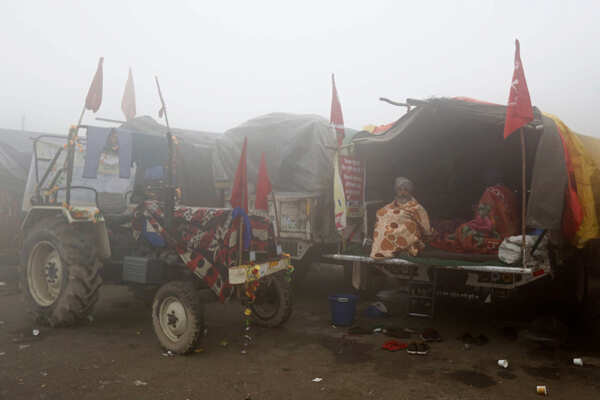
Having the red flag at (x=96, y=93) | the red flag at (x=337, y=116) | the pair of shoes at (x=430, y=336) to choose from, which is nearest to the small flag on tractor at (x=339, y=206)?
the red flag at (x=337, y=116)

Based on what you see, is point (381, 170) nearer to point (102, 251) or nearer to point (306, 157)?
point (306, 157)

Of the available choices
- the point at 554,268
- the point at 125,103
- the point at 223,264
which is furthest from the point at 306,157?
the point at 125,103

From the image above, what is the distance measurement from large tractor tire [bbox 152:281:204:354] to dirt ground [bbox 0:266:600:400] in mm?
178

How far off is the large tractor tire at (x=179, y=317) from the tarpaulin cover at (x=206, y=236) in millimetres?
279

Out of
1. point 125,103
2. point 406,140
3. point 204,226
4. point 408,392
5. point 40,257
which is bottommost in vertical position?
point 408,392

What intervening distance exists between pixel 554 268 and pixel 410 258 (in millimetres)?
2037

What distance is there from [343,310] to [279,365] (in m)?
1.72

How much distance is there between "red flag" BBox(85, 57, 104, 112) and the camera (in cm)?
662

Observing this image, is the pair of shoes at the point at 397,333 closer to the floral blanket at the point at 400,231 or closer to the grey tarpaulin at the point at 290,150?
the floral blanket at the point at 400,231

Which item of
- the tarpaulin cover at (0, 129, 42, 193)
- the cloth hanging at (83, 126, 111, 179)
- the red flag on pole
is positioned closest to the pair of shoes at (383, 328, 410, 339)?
the cloth hanging at (83, 126, 111, 179)

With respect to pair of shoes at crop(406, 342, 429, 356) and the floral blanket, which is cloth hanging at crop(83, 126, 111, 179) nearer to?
the floral blanket

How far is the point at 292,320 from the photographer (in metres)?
6.59

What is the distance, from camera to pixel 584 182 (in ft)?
18.2

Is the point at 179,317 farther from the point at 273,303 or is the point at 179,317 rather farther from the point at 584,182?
the point at 584,182
